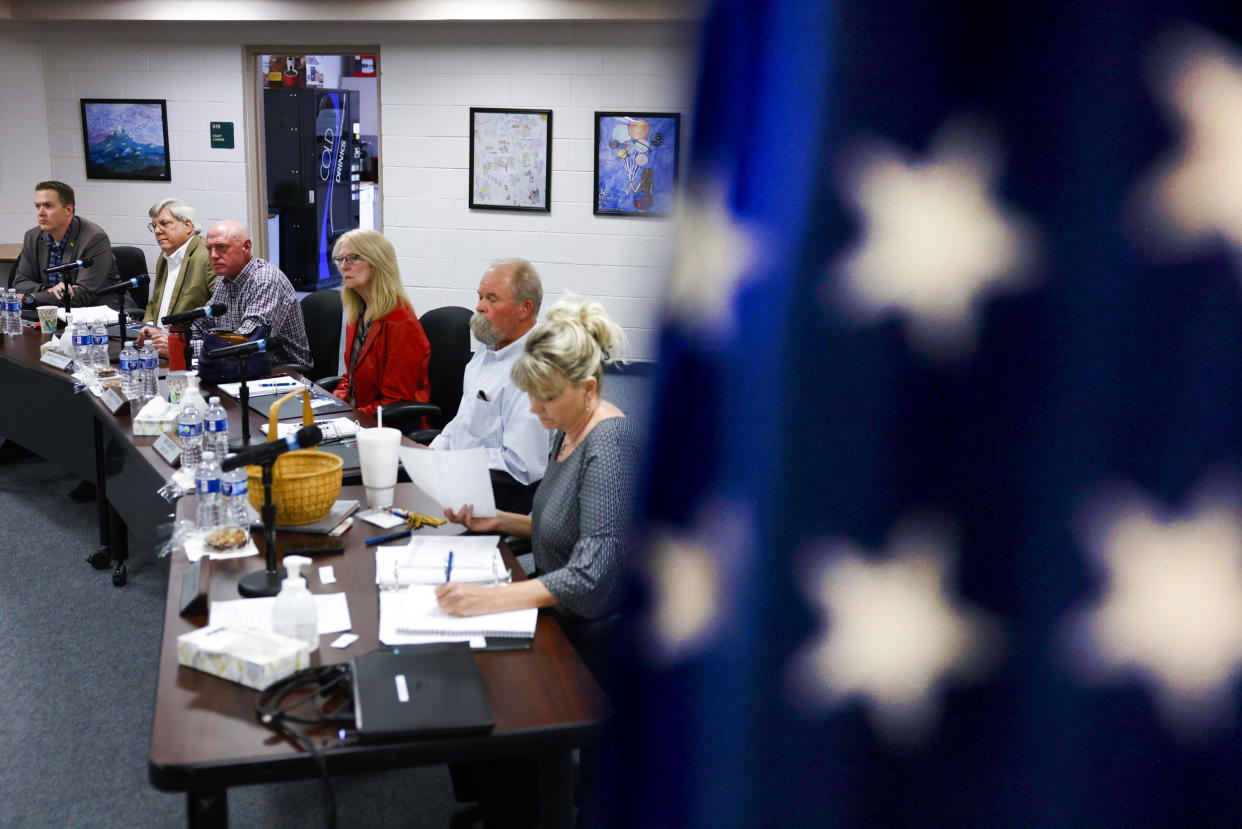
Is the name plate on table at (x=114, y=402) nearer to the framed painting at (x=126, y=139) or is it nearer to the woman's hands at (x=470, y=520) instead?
the woman's hands at (x=470, y=520)

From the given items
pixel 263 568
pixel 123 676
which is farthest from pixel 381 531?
pixel 123 676

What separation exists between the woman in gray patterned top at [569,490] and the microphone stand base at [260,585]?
33 cm

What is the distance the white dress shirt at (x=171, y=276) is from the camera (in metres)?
4.61

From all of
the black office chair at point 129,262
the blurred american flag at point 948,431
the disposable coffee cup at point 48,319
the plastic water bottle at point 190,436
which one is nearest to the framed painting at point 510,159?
the black office chair at point 129,262

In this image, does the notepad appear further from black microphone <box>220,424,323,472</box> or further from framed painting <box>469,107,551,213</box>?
framed painting <box>469,107,551,213</box>

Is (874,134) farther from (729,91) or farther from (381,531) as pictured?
(381,531)

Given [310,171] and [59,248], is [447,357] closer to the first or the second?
[59,248]

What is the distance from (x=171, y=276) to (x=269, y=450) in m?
3.39

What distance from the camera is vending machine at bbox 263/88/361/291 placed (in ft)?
27.6

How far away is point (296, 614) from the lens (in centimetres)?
162

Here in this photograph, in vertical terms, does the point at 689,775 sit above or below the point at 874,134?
below

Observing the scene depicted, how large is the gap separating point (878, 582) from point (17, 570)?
13.6 ft

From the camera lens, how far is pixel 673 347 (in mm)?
243

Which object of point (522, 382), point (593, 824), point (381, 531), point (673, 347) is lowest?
point (381, 531)
